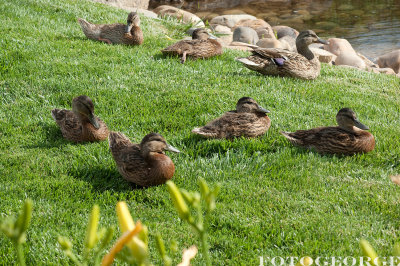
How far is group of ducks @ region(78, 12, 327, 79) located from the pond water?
28.9 feet

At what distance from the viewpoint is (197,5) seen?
24.7m

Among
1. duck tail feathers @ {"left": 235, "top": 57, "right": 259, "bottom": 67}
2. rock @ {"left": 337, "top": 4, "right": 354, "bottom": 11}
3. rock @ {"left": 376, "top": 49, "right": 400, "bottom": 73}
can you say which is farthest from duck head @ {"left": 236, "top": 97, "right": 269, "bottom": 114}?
rock @ {"left": 337, "top": 4, "right": 354, "bottom": 11}

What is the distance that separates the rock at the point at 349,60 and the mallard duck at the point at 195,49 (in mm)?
6248

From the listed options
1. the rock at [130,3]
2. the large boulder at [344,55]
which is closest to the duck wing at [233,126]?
the large boulder at [344,55]

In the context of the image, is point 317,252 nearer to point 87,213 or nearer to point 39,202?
point 87,213

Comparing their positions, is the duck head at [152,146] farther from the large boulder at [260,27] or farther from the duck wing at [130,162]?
the large boulder at [260,27]

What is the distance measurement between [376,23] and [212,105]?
16.1 m

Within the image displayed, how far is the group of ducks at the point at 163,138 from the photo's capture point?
15.2 feet

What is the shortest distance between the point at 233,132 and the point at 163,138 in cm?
123

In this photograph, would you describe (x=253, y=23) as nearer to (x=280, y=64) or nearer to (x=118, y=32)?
(x=118, y=32)

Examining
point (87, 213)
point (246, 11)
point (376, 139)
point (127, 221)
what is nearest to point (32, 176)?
point (87, 213)

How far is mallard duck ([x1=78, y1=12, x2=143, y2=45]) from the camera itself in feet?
30.6

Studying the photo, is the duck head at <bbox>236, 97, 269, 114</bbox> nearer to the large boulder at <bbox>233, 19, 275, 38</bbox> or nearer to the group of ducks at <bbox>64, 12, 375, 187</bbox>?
the group of ducks at <bbox>64, 12, 375, 187</bbox>

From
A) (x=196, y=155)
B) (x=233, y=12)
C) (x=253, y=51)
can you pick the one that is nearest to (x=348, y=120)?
(x=196, y=155)
